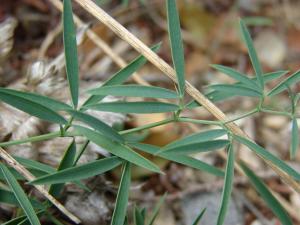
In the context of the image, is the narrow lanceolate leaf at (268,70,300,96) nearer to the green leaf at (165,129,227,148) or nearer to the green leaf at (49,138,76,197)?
the green leaf at (165,129,227,148)

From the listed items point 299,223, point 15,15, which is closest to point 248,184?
point 299,223

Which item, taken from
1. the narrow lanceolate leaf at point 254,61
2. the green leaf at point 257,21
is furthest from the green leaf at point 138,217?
the green leaf at point 257,21

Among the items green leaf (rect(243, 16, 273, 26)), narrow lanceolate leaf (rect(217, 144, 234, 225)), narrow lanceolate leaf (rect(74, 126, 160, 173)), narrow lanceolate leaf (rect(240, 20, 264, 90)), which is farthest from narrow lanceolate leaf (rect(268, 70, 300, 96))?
green leaf (rect(243, 16, 273, 26))

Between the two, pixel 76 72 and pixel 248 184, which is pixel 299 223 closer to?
pixel 248 184

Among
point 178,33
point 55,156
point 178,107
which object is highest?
point 178,33

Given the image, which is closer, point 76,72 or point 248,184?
point 76,72

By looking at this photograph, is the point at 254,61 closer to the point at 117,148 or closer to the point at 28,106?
the point at 117,148

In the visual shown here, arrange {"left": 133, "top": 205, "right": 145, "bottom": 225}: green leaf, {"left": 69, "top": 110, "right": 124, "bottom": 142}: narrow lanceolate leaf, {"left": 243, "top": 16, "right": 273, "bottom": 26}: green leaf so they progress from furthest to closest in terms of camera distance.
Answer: {"left": 243, "top": 16, "right": 273, "bottom": 26}: green leaf
{"left": 133, "top": 205, "right": 145, "bottom": 225}: green leaf
{"left": 69, "top": 110, "right": 124, "bottom": 142}: narrow lanceolate leaf

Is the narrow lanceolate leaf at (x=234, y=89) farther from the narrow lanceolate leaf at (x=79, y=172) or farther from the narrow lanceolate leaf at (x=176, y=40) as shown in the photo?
the narrow lanceolate leaf at (x=79, y=172)

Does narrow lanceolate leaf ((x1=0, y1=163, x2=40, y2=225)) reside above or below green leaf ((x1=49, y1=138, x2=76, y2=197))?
below
